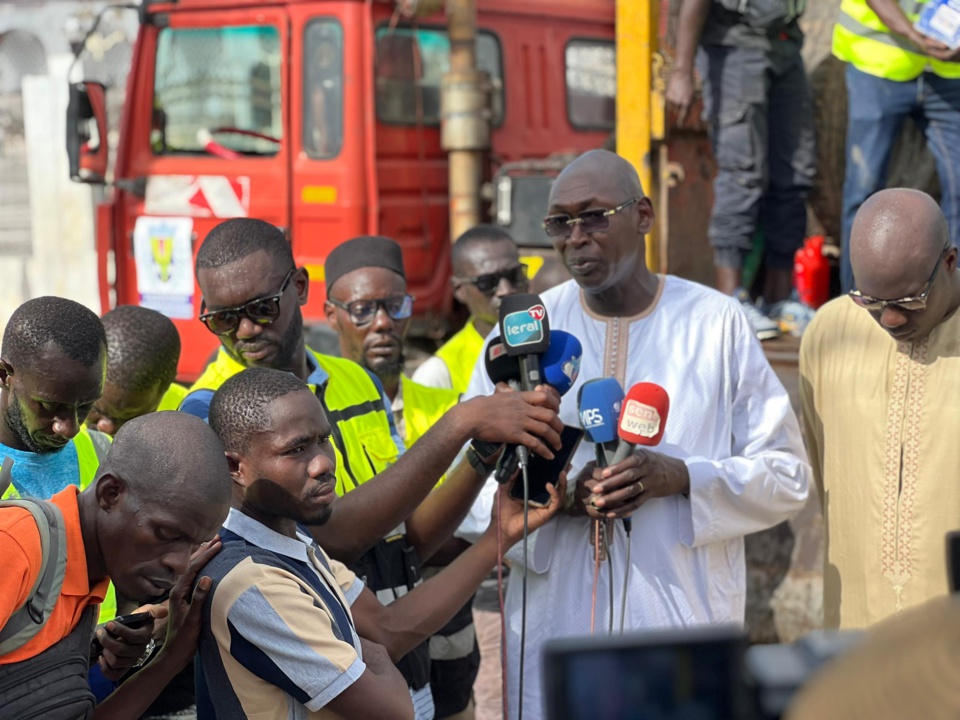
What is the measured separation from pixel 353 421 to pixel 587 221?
80 cm

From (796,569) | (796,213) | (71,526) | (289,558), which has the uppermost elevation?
(796,213)

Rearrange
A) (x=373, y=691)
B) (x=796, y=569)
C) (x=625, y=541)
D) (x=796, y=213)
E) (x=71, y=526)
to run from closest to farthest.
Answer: (x=71, y=526) < (x=373, y=691) < (x=625, y=541) < (x=796, y=569) < (x=796, y=213)

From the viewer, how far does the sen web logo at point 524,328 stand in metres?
2.65

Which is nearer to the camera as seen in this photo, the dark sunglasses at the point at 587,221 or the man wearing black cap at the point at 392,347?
the dark sunglasses at the point at 587,221

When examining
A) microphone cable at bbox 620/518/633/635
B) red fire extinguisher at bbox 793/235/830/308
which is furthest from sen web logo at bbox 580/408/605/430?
red fire extinguisher at bbox 793/235/830/308

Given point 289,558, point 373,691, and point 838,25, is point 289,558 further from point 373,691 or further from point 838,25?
point 838,25

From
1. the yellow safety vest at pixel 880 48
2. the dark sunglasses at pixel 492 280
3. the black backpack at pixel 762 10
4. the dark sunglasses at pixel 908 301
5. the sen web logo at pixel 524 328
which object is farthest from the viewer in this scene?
the black backpack at pixel 762 10

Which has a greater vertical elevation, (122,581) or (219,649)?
(122,581)

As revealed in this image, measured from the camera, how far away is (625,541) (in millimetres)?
3092

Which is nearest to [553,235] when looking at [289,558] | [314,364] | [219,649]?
[314,364]

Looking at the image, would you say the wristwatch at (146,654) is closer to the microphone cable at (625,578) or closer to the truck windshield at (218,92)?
the microphone cable at (625,578)

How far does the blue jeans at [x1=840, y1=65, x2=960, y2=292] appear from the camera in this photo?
190 inches

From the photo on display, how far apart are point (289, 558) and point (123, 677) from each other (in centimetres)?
39

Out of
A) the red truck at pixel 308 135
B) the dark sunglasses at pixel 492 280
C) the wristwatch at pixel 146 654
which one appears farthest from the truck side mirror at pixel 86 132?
the wristwatch at pixel 146 654
